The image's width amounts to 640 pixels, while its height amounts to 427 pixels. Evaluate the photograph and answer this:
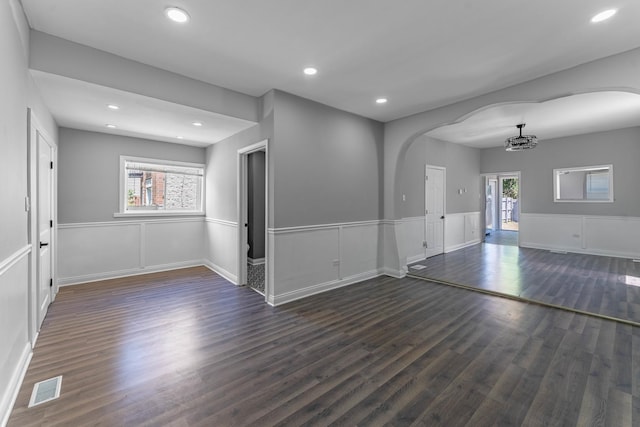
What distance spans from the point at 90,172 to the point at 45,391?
12.1 feet

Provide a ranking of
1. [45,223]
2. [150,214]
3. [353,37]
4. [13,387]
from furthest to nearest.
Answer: [150,214] → [45,223] → [353,37] → [13,387]

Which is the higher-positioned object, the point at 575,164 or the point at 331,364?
the point at 575,164

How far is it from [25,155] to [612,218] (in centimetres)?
1002

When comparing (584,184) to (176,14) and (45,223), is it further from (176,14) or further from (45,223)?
(45,223)

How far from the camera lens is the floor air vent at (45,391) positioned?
6.15 feet

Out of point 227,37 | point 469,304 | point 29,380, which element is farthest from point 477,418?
point 227,37

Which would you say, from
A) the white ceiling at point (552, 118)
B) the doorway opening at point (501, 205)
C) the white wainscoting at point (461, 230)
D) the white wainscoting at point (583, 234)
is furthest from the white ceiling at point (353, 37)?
the doorway opening at point (501, 205)

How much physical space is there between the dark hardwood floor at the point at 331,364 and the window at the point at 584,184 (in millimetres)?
5219

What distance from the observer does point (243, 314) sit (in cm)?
331

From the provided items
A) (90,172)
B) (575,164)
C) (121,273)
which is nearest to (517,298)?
(575,164)

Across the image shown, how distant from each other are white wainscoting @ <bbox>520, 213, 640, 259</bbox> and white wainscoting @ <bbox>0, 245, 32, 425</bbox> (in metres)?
9.51

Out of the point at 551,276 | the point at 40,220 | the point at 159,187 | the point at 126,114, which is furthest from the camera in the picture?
the point at 159,187

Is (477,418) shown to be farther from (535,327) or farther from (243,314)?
(243,314)

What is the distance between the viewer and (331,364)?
2311 mm
